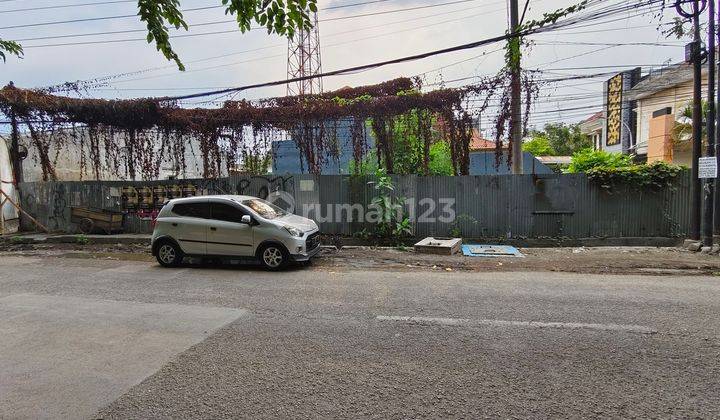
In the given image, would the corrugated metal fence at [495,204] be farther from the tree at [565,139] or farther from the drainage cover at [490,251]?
the tree at [565,139]

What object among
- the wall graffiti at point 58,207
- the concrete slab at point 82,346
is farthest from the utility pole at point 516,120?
the wall graffiti at point 58,207

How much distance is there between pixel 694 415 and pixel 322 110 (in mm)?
14413

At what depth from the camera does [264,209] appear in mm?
10180

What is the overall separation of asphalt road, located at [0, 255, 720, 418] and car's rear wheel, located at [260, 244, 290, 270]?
4.89 ft

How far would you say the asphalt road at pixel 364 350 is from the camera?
346cm

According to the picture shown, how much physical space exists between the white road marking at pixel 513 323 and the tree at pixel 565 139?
47724 millimetres

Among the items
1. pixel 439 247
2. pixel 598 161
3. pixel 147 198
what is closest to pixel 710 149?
pixel 598 161

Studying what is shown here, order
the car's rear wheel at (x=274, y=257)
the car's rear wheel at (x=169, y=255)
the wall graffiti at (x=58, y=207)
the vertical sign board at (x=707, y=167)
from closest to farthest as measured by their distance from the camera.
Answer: the car's rear wheel at (x=274, y=257)
the car's rear wheel at (x=169, y=255)
the vertical sign board at (x=707, y=167)
the wall graffiti at (x=58, y=207)

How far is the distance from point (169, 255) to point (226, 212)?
1770 mm

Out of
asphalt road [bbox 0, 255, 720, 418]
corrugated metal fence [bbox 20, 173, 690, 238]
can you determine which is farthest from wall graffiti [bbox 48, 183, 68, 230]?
asphalt road [bbox 0, 255, 720, 418]

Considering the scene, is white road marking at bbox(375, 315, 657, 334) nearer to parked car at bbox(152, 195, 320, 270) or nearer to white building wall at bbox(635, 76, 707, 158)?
parked car at bbox(152, 195, 320, 270)

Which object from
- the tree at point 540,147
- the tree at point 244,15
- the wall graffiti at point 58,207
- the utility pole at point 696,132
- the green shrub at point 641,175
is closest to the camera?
the tree at point 244,15

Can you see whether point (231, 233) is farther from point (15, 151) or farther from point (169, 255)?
point (15, 151)

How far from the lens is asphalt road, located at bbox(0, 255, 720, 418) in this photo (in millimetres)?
3455
